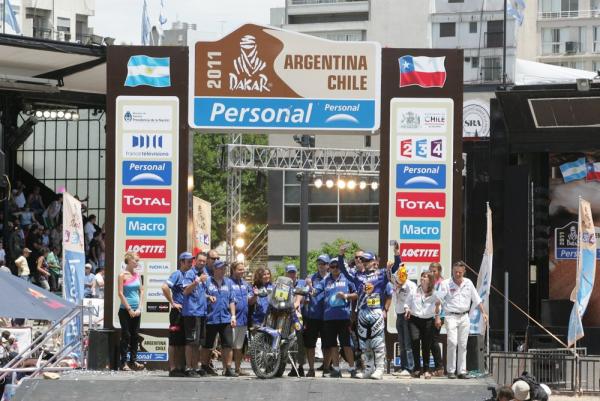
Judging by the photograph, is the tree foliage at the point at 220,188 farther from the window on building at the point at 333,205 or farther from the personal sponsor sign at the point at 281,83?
the personal sponsor sign at the point at 281,83

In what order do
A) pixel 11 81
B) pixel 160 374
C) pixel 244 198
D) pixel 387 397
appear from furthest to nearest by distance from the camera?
pixel 244 198 → pixel 11 81 → pixel 160 374 → pixel 387 397

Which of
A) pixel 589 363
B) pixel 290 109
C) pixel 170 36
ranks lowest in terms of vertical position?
pixel 589 363

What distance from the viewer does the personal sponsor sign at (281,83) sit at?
20.4 metres

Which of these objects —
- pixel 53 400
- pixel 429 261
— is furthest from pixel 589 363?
pixel 53 400

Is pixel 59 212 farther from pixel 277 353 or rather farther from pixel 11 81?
pixel 277 353

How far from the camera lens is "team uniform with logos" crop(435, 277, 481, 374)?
1805 centimetres

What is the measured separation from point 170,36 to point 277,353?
78671 mm

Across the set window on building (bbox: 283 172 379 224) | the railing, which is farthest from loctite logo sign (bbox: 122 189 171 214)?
window on building (bbox: 283 172 379 224)

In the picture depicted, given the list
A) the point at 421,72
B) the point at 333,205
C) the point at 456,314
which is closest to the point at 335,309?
the point at 456,314

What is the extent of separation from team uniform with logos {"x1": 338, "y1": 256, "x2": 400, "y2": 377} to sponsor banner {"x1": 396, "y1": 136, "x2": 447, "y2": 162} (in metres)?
2.91

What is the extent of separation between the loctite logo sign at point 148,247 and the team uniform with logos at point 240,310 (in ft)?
8.23

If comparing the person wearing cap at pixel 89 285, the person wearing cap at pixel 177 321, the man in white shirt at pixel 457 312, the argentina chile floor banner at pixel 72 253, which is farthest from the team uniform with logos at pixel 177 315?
the person wearing cap at pixel 89 285

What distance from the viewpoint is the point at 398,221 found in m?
20.4

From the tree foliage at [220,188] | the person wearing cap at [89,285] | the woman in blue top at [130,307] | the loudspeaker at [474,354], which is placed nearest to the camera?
the loudspeaker at [474,354]
